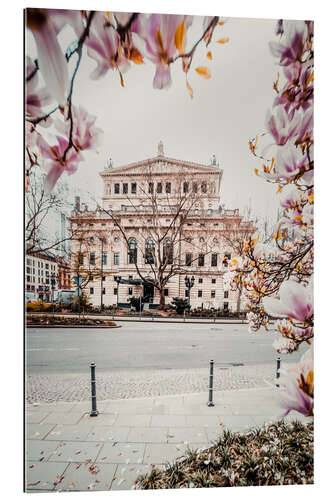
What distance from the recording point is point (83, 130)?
1796 millimetres

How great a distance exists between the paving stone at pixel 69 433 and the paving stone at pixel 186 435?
732mm

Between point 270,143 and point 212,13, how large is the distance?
1.13 m

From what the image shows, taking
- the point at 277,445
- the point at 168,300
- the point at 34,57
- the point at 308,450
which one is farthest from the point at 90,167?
the point at 308,450

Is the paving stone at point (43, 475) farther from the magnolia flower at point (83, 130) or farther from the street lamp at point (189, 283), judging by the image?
the magnolia flower at point (83, 130)

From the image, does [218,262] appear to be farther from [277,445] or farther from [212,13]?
[212,13]

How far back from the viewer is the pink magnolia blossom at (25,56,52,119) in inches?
61.1

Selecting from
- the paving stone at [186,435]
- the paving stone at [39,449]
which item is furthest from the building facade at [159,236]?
the paving stone at [39,449]

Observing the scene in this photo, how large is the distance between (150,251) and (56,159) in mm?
1112

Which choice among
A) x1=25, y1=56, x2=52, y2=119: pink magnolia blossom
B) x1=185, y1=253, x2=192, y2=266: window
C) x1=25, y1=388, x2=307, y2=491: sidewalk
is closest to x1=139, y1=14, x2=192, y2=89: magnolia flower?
x1=25, y1=56, x2=52, y2=119: pink magnolia blossom

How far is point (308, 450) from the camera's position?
73.6 inches

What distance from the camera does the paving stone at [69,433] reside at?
71.8 inches

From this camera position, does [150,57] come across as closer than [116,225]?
Yes
